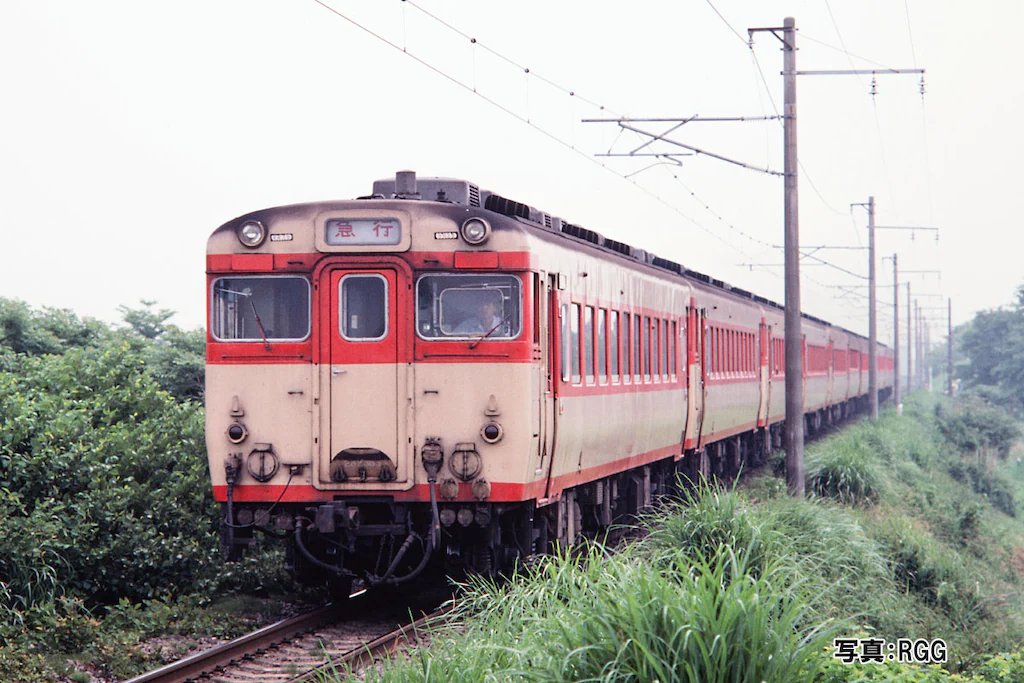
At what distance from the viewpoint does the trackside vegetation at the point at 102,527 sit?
29.4 ft

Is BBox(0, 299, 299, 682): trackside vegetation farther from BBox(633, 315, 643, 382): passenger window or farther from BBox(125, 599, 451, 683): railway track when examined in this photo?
BBox(633, 315, 643, 382): passenger window

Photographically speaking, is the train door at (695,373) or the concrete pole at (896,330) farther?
the concrete pole at (896,330)

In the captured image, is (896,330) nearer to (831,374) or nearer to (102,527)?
(831,374)

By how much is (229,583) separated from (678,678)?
685cm

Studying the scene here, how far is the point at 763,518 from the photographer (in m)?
10.1

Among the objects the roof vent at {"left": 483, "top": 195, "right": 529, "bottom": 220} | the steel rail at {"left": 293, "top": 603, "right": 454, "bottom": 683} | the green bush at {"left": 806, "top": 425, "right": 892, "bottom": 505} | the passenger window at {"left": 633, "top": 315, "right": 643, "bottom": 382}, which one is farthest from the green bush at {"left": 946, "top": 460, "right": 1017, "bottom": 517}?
the steel rail at {"left": 293, "top": 603, "right": 454, "bottom": 683}

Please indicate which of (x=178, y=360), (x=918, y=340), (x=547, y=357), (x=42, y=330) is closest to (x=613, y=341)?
(x=547, y=357)

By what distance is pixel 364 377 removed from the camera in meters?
9.84

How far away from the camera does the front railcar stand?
9773 millimetres

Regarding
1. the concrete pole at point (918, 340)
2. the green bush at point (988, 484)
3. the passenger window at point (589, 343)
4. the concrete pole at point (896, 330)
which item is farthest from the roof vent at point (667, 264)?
the concrete pole at point (918, 340)

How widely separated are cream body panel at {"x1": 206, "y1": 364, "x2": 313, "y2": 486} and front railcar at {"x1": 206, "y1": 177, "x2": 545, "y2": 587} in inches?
0.4

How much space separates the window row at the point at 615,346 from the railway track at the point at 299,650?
8.41 feet

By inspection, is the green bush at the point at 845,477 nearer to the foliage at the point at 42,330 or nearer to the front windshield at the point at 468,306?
the front windshield at the point at 468,306

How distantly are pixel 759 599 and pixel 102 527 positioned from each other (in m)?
6.84
